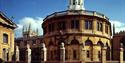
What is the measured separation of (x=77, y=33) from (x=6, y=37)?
1290 cm

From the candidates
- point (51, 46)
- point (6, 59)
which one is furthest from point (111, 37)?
point (6, 59)

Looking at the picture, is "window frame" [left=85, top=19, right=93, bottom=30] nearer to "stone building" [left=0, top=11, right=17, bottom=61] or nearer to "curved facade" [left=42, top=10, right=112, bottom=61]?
"curved facade" [left=42, top=10, right=112, bottom=61]

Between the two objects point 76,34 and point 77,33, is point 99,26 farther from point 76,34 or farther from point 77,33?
point 76,34

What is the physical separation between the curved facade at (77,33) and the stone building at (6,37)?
772cm

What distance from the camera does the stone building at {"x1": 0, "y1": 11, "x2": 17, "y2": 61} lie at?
51.1 m

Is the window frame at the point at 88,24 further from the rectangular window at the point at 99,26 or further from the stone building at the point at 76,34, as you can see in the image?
the rectangular window at the point at 99,26

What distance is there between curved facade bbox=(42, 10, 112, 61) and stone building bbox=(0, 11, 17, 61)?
7723 millimetres

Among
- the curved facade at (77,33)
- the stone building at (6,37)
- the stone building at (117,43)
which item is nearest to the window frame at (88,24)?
the curved facade at (77,33)

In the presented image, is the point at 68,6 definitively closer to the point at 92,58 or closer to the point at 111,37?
the point at 111,37

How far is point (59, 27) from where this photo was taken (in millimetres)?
55094

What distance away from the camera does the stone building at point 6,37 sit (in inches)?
2014

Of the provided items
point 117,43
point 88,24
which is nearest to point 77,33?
point 88,24

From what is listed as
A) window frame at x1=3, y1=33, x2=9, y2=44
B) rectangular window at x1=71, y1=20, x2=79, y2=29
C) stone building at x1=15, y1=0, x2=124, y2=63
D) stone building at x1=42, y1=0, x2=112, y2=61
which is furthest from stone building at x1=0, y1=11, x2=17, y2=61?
rectangular window at x1=71, y1=20, x2=79, y2=29

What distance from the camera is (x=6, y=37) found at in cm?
5328
